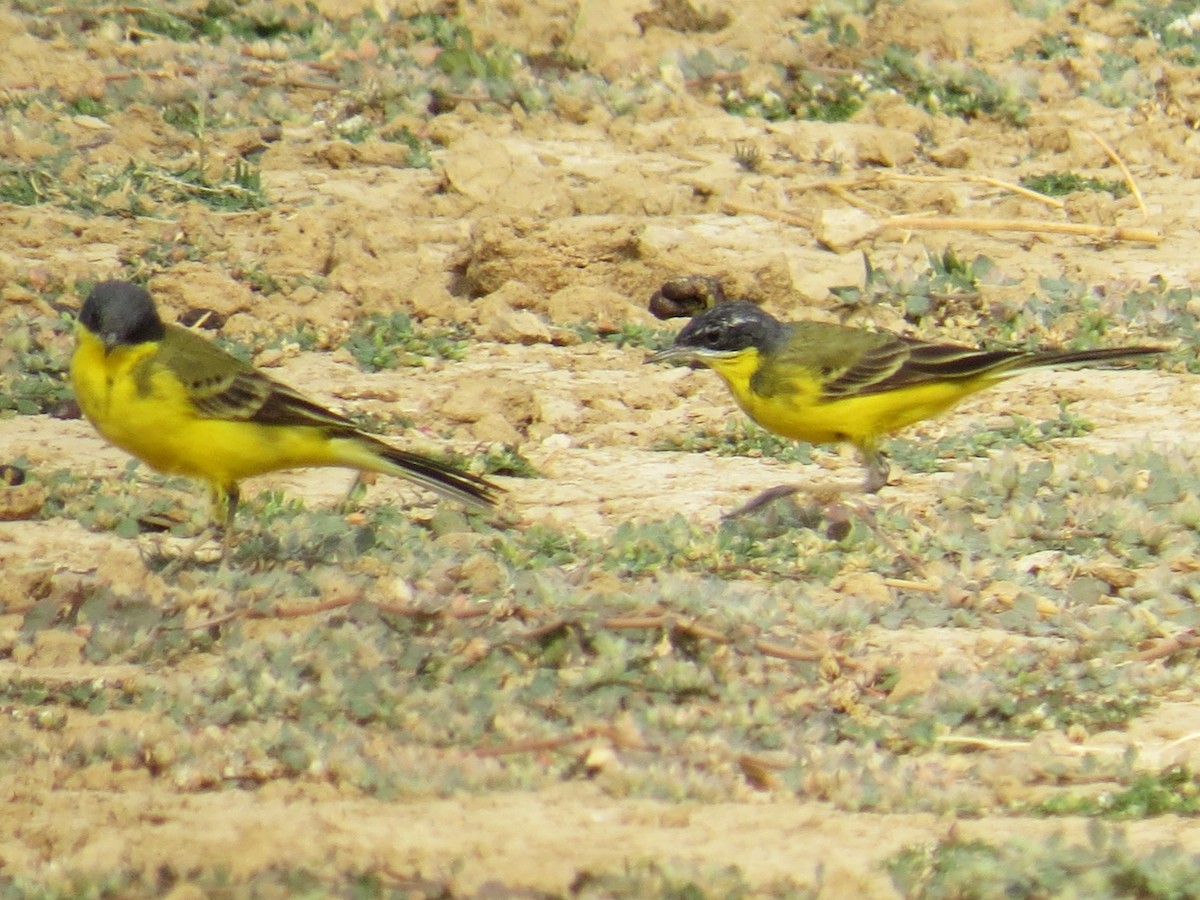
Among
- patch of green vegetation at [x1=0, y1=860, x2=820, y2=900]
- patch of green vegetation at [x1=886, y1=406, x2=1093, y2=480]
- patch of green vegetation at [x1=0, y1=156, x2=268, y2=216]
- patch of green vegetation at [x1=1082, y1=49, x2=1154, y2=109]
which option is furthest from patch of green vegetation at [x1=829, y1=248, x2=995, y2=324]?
patch of green vegetation at [x1=0, y1=860, x2=820, y2=900]

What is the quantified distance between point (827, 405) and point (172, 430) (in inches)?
100

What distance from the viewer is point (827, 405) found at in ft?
28.3

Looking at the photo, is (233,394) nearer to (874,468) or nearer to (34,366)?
(34,366)

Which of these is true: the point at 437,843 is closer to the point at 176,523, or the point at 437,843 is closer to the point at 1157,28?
the point at 176,523

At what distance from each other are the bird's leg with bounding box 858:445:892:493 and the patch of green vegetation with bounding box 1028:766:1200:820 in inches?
111

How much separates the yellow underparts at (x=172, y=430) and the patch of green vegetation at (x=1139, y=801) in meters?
3.09

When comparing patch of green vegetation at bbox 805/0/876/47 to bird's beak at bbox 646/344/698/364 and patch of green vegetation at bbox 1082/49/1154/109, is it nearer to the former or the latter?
patch of green vegetation at bbox 1082/49/1154/109

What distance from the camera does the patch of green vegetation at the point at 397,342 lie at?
1009 centimetres

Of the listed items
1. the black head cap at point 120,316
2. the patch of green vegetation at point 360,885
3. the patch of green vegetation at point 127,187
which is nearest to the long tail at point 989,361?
the black head cap at point 120,316

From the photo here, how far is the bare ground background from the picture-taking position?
18.4ft

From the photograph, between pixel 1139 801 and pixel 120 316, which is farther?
pixel 120 316

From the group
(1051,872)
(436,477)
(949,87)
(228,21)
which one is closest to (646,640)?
(436,477)

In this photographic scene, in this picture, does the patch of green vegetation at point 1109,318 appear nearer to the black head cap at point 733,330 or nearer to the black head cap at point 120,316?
the black head cap at point 733,330

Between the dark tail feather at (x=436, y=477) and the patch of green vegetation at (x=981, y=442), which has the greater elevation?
the dark tail feather at (x=436, y=477)
